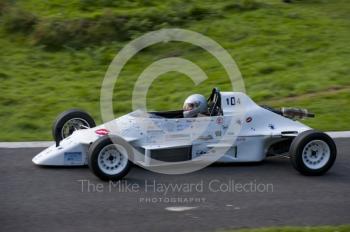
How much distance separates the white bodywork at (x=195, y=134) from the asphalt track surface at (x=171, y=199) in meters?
0.20

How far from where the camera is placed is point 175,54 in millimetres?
17672

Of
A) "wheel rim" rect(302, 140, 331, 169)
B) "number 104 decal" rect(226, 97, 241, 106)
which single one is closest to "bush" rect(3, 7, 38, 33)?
"number 104 decal" rect(226, 97, 241, 106)

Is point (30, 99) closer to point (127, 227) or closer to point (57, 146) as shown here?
point (57, 146)

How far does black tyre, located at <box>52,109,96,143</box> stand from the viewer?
10664 millimetres

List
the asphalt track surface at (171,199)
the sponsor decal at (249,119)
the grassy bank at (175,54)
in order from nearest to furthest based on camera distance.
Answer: the asphalt track surface at (171,199), the sponsor decal at (249,119), the grassy bank at (175,54)

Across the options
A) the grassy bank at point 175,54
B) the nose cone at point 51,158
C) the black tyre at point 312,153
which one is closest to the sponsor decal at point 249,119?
the black tyre at point 312,153

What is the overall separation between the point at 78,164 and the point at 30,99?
520 centimetres

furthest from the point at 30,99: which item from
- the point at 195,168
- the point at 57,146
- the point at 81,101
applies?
the point at 195,168

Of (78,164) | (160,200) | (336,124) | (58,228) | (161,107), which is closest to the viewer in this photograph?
(58,228)

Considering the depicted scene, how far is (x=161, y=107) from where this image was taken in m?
14.3

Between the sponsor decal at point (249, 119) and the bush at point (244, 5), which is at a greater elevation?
the bush at point (244, 5)

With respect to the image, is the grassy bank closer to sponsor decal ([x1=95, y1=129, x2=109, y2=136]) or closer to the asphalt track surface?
sponsor decal ([x1=95, y1=129, x2=109, y2=136])

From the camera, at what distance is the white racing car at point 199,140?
9.58 m

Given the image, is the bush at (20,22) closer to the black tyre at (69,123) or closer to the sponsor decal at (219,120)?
the black tyre at (69,123)
